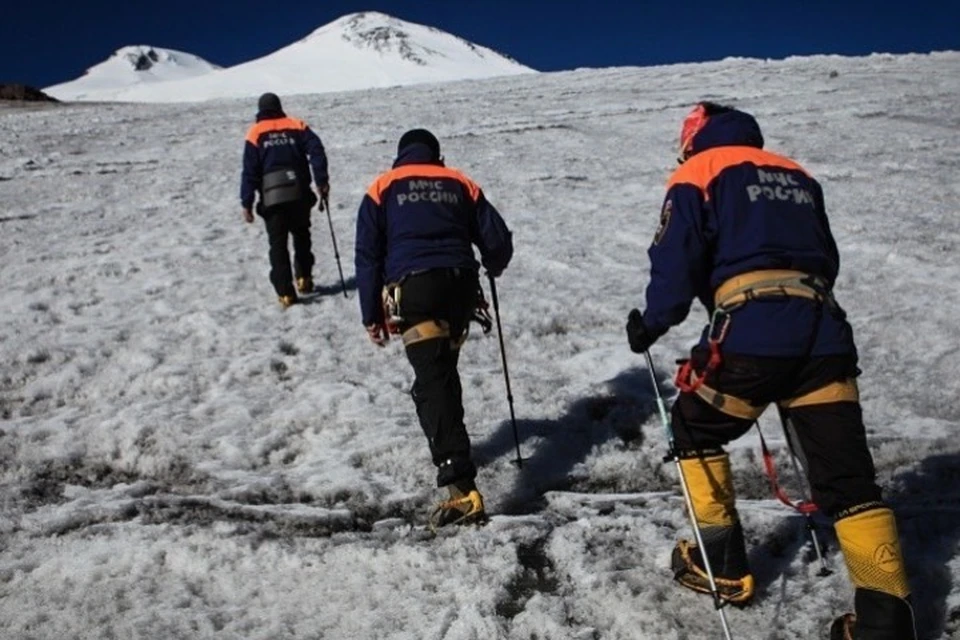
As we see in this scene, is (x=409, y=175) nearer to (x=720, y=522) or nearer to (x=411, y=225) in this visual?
(x=411, y=225)

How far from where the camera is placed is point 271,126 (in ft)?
29.1

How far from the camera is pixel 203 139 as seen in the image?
19.7 m

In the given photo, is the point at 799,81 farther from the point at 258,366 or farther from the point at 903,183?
the point at 258,366

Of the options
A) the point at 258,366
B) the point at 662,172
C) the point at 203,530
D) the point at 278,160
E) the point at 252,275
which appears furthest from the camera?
the point at 662,172

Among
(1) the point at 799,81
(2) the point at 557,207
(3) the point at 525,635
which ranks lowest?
(3) the point at 525,635

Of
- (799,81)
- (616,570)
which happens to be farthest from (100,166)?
(799,81)

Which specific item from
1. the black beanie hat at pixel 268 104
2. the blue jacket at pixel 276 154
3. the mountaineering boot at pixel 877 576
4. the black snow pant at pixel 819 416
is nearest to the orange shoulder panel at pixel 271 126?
the blue jacket at pixel 276 154

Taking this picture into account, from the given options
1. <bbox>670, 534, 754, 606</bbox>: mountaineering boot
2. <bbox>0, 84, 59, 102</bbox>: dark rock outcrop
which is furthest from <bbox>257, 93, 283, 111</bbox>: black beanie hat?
<bbox>0, 84, 59, 102</bbox>: dark rock outcrop

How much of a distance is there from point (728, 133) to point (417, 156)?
2189 millimetres

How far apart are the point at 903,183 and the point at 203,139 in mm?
16512

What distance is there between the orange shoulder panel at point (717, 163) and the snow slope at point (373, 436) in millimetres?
2087

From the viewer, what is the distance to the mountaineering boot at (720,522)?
360 centimetres

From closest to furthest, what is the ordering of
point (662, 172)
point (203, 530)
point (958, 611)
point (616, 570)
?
point (958, 611)
point (616, 570)
point (203, 530)
point (662, 172)

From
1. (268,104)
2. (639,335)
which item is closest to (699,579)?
(639,335)
